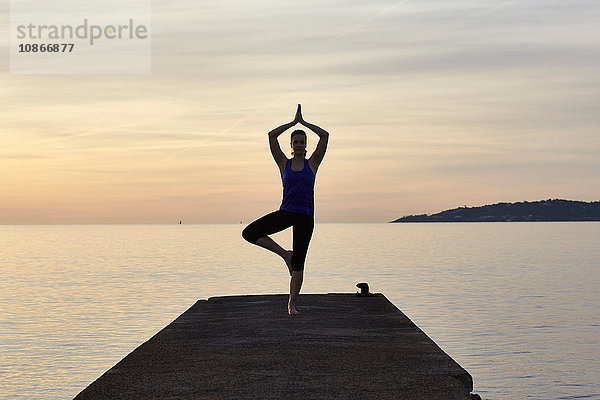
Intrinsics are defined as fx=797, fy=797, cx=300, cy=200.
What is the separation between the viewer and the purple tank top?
37.1ft

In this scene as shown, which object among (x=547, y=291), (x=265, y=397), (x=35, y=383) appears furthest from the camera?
(x=547, y=291)

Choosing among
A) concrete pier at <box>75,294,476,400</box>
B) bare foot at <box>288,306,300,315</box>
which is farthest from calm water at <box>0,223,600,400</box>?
concrete pier at <box>75,294,476,400</box>

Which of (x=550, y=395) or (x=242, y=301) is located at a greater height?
(x=242, y=301)

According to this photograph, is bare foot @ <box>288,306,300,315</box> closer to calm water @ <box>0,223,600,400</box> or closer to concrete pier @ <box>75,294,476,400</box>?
concrete pier @ <box>75,294,476,400</box>

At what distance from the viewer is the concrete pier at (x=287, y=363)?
22.5 ft

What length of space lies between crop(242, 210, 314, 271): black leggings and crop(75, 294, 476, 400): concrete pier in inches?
39.3

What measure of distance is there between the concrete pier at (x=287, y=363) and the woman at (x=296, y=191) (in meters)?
1.24

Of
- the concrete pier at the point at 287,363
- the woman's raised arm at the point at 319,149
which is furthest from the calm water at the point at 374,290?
the woman's raised arm at the point at 319,149

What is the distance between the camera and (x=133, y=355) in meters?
8.82

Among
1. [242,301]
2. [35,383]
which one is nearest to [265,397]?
[242,301]

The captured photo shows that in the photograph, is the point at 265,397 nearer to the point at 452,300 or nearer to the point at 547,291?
the point at 452,300

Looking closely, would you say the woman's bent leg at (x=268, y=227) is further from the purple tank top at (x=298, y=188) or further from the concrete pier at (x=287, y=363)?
the concrete pier at (x=287, y=363)

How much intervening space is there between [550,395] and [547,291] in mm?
22327

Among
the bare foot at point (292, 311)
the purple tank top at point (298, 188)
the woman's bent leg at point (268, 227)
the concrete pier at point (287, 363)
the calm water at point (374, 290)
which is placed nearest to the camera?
the concrete pier at point (287, 363)
